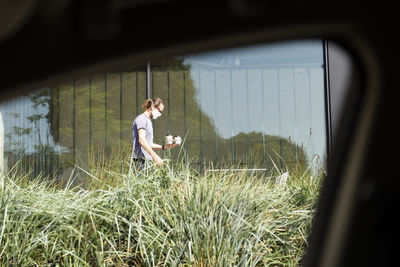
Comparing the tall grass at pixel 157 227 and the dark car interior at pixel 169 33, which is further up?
the dark car interior at pixel 169 33

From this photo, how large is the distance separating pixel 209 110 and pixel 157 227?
16.9 feet

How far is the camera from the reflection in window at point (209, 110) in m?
7.51

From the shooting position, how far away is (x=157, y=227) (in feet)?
8.68

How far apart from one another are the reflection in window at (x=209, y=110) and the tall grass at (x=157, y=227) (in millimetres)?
4298

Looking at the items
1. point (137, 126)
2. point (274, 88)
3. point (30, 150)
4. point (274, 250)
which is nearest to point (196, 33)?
point (274, 250)

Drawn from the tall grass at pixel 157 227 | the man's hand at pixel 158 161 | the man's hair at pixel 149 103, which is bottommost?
the tall grass at pixel 157 227

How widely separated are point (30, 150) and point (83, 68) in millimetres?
8155

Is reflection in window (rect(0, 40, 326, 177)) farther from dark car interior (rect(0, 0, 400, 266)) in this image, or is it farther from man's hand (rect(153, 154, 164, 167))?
dark car interior (rect(0, 0, 400, 266))

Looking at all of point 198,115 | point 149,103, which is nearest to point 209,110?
point 198,115

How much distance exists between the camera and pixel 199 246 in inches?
96.2

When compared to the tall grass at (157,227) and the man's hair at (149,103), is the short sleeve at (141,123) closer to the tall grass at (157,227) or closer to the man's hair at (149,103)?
the man's hair at (149,103)

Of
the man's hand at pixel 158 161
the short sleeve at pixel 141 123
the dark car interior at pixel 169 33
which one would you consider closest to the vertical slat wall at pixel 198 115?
the short sleeve at pixel 141 123

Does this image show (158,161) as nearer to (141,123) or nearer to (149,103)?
(141,123)

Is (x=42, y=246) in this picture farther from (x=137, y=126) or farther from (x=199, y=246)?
(x=137, y=126)
